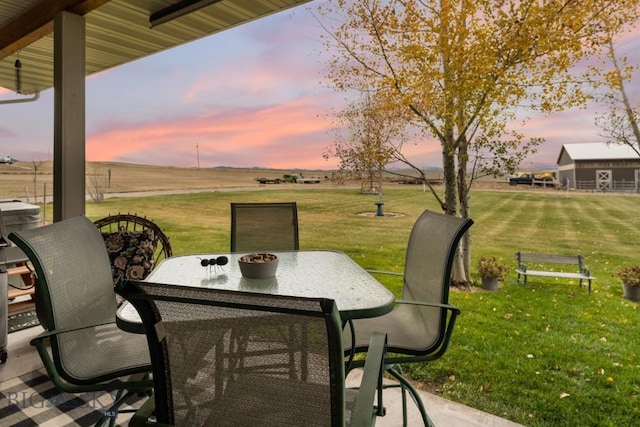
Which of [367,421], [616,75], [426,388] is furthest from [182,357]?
[616,75]

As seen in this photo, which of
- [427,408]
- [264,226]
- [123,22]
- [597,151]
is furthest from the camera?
[123,22]

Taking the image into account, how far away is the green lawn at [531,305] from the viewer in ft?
6.39

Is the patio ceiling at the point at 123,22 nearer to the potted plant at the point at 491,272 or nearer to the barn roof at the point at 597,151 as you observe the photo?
the barn roof at the point at 597,151

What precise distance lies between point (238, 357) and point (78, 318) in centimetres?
92

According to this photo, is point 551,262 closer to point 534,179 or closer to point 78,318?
point 534,179

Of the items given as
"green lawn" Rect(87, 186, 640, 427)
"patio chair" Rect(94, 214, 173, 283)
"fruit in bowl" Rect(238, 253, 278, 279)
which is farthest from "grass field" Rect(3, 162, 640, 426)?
"patio chair" Rect(94, 214, 173, 283)

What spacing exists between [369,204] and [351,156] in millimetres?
660

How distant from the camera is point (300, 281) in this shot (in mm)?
1491

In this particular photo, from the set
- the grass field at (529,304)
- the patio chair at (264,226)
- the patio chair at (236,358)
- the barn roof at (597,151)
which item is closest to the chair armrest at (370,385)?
the patio chair at (236,358)

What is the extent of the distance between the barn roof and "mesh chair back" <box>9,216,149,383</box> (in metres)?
2.89

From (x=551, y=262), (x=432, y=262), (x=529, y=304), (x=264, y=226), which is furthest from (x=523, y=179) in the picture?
(x=264, y=226)

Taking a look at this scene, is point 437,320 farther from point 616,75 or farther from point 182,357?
point 616,75

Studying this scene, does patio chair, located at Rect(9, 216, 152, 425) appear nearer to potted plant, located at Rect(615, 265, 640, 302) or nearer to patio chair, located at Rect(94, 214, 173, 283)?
patio chair, located at Rect(94, 214, 173, 283)

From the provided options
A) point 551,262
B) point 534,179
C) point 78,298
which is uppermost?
point 534,179
